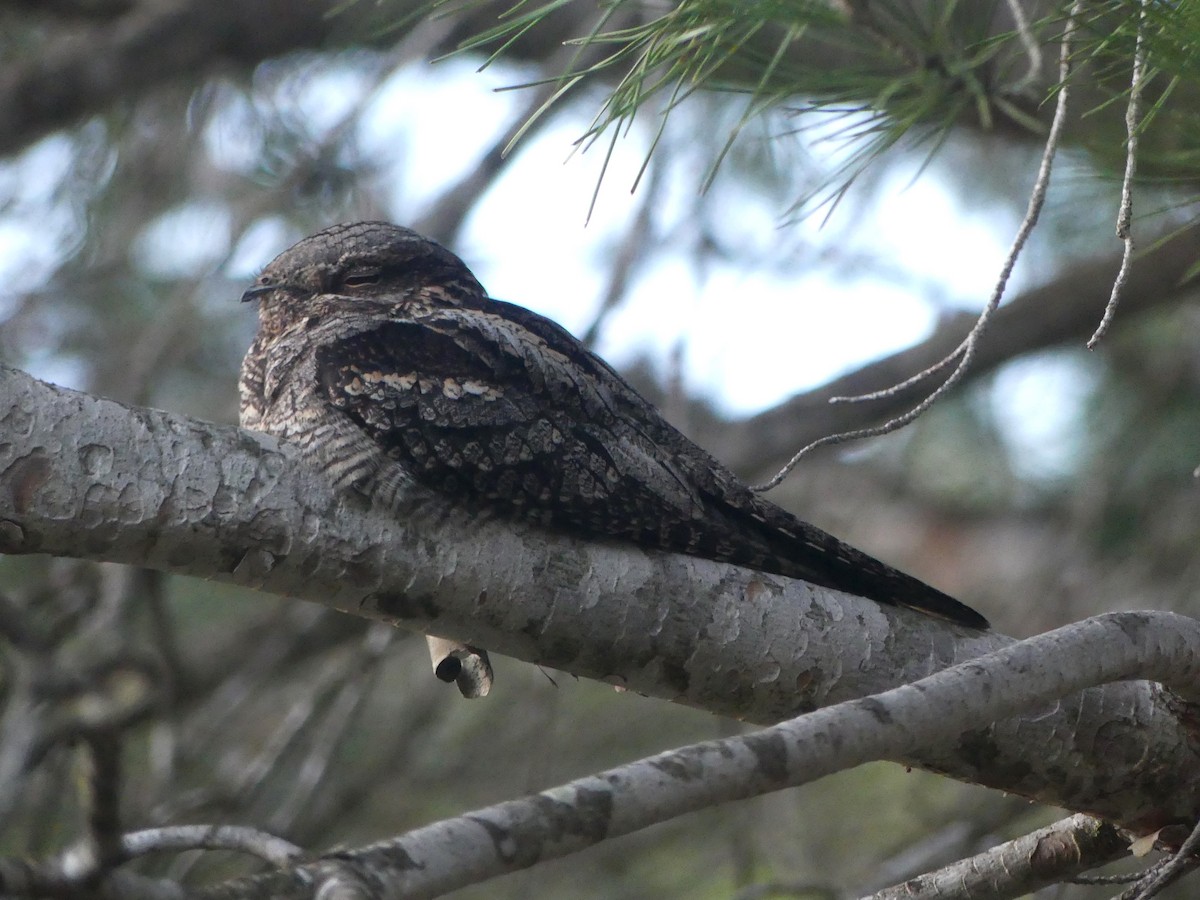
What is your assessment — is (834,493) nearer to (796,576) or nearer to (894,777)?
(894,777)

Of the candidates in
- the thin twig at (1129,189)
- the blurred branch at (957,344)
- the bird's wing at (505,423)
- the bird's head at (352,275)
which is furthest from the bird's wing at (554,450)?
the blurred branch at (957,344)

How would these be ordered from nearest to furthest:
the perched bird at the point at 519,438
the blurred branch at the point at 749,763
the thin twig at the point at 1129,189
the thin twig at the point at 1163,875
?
the blurred branch at the point at 749,763 → the thin twig at the point at 1129,189 → the thin twig at the point at 1163,875 → the perched bird at the point at 519,438

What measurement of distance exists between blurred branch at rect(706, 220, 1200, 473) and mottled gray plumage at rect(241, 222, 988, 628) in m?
1.54

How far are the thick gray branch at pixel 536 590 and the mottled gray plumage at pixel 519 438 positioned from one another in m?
0.08

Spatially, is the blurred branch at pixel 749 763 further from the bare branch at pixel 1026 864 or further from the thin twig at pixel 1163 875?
the bare branch at pixel 1026 864

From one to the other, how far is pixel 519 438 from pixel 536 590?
0.38 meters

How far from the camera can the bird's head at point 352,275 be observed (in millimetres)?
2713

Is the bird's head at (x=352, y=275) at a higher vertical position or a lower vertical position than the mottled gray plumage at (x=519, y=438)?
higher

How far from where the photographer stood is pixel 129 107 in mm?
4340

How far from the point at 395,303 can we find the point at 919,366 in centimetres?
193

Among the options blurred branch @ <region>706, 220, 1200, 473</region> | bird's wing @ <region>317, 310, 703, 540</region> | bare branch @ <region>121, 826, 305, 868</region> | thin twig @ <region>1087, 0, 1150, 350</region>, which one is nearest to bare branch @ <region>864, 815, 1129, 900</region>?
bird's wing @ <region>317, 310, 703, 540</region>

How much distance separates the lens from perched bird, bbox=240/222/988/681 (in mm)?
2041

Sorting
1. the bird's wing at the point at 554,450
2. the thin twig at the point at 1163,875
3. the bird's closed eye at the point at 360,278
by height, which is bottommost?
the thin twig at the point at 1163,875

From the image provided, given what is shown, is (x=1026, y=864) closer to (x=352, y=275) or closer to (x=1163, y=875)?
(x=1163, y=875)
